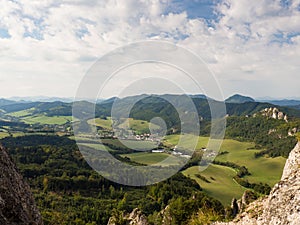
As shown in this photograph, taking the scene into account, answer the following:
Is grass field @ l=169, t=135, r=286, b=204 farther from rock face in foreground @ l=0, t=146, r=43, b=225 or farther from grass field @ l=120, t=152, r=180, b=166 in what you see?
rock face in foreground @ l=0, t=146, r=43, b=225

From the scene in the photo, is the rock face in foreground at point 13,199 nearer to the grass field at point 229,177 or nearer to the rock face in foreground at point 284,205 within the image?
the rock face in foreground at point 284,205

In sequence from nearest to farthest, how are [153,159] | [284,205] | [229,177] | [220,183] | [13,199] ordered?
[284,205], [13,199], [220,183], [229,177], [153,159]

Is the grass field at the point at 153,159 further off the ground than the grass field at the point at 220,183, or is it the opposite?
the grass field at the point at 153,159

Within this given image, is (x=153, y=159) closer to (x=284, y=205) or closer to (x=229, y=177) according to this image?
(x=229, y=177)

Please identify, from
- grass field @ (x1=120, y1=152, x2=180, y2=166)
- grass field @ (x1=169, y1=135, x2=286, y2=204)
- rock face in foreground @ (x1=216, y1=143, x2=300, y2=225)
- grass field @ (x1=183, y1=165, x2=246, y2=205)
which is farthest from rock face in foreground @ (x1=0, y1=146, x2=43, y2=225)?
grass field @ (x1=120, y1=152, x2=180, y2=166)

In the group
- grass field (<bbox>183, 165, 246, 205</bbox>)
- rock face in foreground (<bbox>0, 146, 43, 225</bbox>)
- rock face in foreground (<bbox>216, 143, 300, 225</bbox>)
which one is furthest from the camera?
grass field (<bbox>183, 165, 246, 205</bbox>)

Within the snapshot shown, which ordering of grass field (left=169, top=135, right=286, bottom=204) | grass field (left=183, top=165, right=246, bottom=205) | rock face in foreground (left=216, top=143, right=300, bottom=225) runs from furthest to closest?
grass field (left=169, top=135, right=286, bottom=204)
grass field (left=183, top=165, right=246, bottom=205)
rock face in foreground (left=216, top=143, right=300, bottom=225)

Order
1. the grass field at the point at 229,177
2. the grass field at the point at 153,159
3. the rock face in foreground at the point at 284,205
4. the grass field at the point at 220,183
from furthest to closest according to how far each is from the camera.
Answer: the grass field at the point at 153,159
the grass field at the point at 229,177
the grass field at the point at 220,183
the rock face in foreground at the point at 284,205

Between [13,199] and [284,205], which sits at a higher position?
[284,205]

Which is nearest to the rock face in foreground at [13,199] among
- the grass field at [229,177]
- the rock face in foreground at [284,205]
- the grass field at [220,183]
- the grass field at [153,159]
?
the rock face in foreground at [284,205]

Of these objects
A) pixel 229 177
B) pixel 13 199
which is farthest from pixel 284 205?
pixel 229 177
